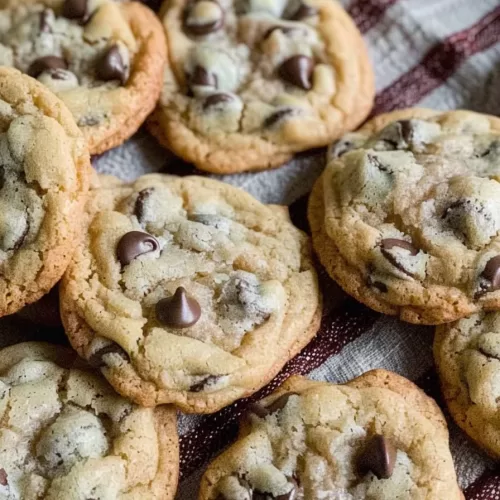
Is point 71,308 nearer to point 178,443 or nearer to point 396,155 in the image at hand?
point 178,443

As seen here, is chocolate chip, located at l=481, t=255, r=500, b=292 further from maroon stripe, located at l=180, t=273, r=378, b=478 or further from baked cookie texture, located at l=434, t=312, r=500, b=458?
maroon stripe, located at l=180, t=273, r=378, b=478

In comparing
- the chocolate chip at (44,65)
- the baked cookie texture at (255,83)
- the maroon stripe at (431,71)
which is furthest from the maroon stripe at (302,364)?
the chocolate chip at (44,65)

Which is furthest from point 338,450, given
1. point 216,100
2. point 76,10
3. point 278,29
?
point 76,10

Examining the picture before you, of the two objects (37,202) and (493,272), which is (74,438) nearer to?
(37,202)

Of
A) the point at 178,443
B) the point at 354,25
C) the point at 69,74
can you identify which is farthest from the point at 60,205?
the point at 354,25

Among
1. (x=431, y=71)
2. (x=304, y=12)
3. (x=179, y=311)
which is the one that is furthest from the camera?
(x=431, y=71)

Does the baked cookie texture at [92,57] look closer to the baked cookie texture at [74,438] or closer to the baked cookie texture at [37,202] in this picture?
the baked cookie texture at [37,202]

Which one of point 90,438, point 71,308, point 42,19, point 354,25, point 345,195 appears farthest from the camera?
point 354,25
